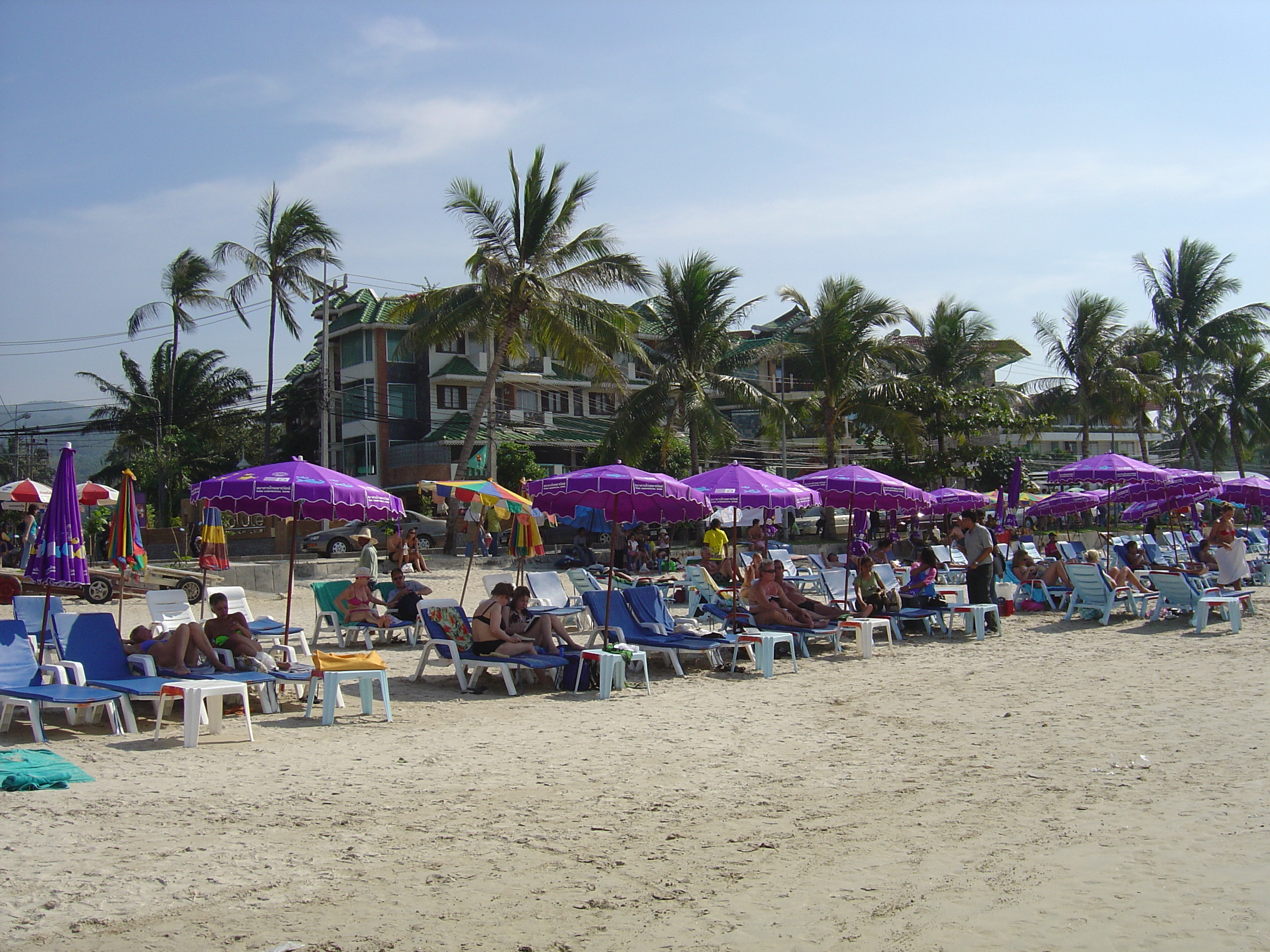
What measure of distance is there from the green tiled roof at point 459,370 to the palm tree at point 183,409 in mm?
8153

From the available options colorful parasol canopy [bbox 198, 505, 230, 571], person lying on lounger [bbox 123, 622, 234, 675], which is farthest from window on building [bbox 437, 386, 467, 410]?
person lying on lounger [bbox 123, 622, 234, 675]

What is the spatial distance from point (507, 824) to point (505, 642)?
14.4ft

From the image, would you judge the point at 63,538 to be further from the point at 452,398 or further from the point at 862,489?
the point at 452,398

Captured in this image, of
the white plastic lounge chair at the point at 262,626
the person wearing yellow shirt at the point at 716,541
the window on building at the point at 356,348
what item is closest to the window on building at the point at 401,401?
the window on building at the point at 356,348

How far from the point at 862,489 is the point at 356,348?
31068 mm

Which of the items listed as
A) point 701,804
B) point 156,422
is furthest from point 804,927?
point 156,422

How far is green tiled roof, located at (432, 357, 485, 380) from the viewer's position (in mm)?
41906

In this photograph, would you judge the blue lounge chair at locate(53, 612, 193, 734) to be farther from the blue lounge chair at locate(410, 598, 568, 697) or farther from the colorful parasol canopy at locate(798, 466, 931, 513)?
the colorful parasol canopy at locate(798, 466, 931, 513)

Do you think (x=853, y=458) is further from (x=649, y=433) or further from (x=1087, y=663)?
(x=1087, y=663)

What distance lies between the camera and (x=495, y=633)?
10.0 metres

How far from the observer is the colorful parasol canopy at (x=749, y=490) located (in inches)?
536

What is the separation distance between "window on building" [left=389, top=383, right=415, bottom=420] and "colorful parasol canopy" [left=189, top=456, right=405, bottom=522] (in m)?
31.1

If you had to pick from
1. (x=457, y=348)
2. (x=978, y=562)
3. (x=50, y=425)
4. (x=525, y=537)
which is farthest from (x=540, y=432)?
(x=978, y=562)

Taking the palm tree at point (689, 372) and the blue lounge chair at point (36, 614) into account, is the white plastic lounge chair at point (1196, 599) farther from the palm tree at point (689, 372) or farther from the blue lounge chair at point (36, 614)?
the palm tree at point (689, 372)
